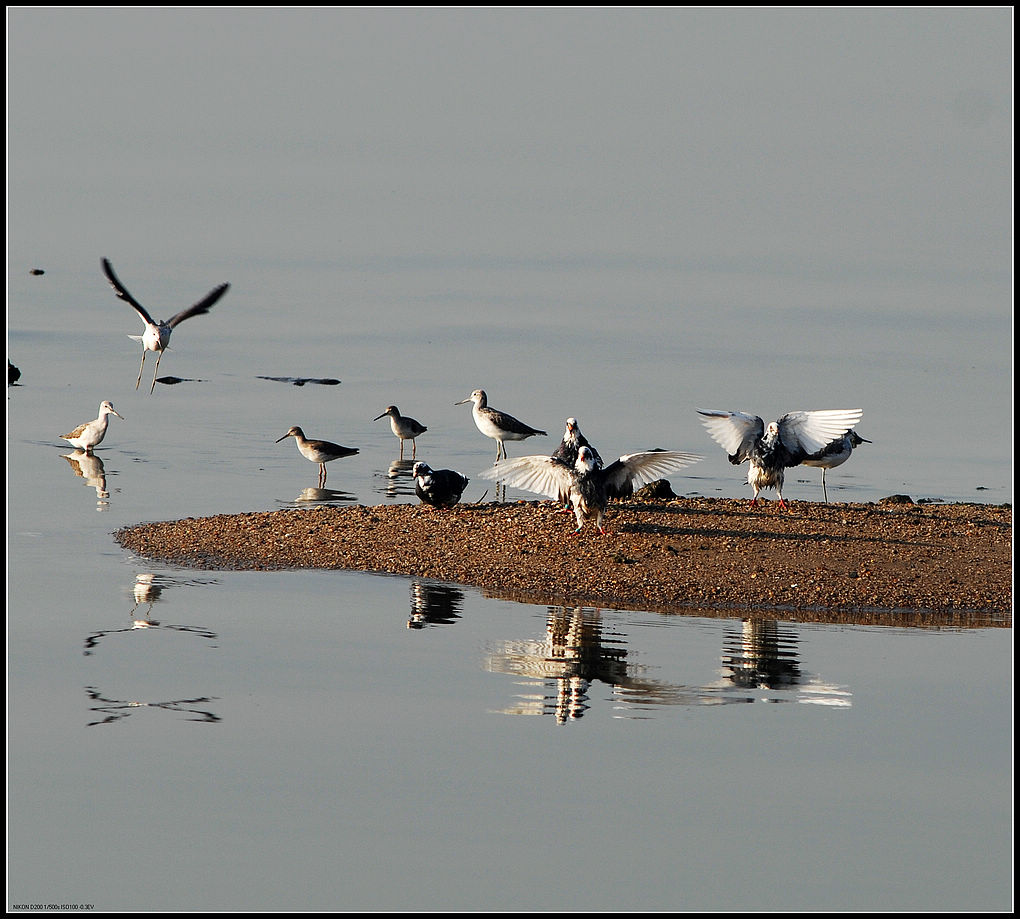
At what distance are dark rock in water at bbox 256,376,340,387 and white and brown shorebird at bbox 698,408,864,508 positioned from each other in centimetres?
1321

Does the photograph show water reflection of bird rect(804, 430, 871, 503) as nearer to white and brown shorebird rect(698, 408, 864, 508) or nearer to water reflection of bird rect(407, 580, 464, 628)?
white and brown shorebird rect(698, 408, 864, 508)

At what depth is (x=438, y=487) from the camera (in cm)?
1722

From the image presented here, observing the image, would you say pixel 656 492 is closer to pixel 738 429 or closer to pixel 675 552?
pixel 738 429

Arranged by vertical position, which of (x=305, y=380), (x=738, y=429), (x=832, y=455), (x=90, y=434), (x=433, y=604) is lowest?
(x=433, y=604)

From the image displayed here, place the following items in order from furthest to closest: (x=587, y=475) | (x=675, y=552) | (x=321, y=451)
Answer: (x=321, y=451)
(x=587, y=475)
(x=675, y=552)

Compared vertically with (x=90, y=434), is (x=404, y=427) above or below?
above

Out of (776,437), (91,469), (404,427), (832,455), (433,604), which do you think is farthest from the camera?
(404,427)

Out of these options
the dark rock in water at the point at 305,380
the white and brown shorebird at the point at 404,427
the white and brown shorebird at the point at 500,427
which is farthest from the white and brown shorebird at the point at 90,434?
the dark rock in water at the point at 305,380

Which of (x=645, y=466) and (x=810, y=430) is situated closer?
(x=645, y=466)

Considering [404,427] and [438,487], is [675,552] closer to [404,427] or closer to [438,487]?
[438,487]

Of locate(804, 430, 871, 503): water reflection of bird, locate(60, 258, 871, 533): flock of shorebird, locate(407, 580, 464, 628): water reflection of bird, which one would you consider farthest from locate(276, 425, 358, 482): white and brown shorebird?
locate(407, 580, 464, 628): water reflection of bird

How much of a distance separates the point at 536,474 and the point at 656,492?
1.69 m

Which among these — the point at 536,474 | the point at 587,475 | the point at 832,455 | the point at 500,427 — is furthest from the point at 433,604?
the point at 500,427

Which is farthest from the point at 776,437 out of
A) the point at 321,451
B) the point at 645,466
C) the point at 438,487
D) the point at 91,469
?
the point at 91,469
